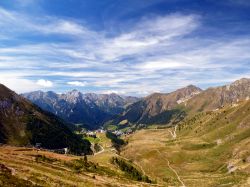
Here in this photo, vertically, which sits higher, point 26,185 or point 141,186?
point 26,185

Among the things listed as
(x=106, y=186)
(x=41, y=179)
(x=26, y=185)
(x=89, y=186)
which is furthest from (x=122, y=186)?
(x=26, y=185)

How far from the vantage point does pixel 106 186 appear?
97.1 meters

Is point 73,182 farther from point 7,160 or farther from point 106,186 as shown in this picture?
point 7,160

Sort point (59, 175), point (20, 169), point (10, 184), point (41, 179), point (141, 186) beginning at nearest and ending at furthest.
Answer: point (10, 184), point (41, 179), point (20, 169), point (59, 175), point (141, 186)

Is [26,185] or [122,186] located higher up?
[26,185]

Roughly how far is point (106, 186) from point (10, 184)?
39822 mm

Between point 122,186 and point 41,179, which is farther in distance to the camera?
point 122,186

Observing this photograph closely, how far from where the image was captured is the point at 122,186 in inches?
4254

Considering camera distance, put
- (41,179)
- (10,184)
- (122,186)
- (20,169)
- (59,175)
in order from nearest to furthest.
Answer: (10,184)
(41,179)
(20,169)
(59,175)
(122,186)

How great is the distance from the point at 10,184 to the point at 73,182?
28051 millimetres

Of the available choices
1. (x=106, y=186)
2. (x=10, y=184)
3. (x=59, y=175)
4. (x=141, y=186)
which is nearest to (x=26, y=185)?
(x=10, y=184)

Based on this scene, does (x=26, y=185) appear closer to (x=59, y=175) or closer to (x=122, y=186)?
(x=59, y=175)

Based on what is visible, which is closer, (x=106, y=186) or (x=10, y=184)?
(x=10, y=184)

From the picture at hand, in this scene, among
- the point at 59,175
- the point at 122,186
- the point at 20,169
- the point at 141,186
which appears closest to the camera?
the point at 20,169
